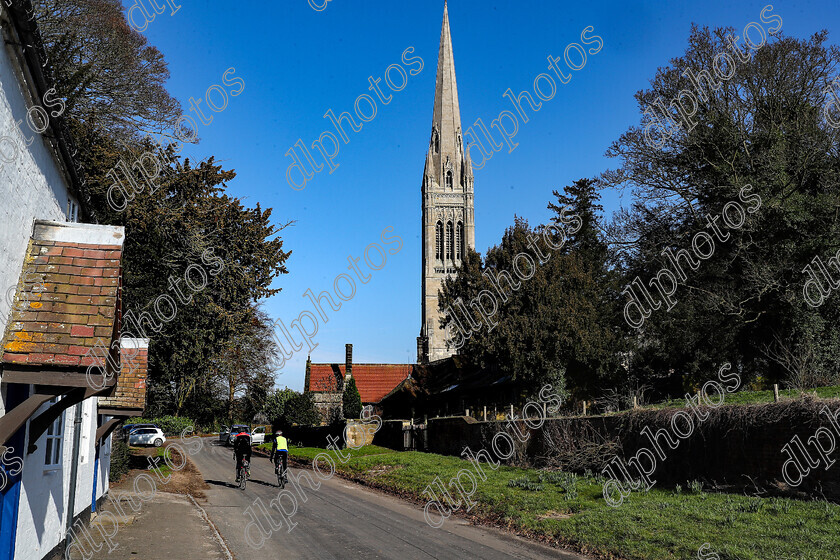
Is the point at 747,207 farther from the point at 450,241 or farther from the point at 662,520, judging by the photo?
the point at 450,241

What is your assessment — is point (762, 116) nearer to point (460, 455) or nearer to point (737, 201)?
point (737, 201)

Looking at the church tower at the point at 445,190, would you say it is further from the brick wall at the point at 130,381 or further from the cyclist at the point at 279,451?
the brick wall at the point at 130,381

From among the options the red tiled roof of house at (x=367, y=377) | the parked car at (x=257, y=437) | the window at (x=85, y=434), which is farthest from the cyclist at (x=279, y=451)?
the red tiled roof of house at (x=367, y=377)

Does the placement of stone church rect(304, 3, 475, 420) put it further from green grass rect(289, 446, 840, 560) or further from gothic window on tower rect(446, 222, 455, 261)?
green grass rect(289, 446, 840, 560)

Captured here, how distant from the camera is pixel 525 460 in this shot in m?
22.0

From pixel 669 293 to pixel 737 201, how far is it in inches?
191

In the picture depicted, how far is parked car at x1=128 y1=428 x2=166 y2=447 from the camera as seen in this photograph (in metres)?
38.4

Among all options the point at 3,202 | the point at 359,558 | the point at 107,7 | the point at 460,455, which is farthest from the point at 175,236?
the point at 3,202

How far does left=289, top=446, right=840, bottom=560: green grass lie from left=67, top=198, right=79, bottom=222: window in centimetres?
1024

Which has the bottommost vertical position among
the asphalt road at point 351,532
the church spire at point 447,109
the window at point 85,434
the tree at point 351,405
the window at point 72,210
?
the asphalt road at point 351,532

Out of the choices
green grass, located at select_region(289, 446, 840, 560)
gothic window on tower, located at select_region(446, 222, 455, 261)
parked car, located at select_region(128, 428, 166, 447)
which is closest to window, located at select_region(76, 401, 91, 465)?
green grass, located at select_region(289, 446, 840, 560)

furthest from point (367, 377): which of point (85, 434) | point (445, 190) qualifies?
point (85, 434)

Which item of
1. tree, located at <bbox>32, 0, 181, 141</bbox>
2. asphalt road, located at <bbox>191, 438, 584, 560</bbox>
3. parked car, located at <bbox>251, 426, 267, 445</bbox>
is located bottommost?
asphalt road, located at <bbox>191, 438, 584, 560</bbox>

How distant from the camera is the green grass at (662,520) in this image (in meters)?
9.58
